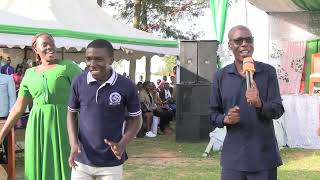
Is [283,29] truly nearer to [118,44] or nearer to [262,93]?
[118,44]

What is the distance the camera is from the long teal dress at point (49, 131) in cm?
414

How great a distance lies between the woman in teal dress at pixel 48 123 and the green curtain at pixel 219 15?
732 centimetres

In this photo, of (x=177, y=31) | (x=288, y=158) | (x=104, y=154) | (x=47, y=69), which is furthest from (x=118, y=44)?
(x=177, y=31)

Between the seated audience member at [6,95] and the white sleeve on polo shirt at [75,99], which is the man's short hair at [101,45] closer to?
the white sleeve on polo shirt at [75,99]

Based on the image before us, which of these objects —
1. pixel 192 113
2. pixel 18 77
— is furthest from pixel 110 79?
pixel 192 113

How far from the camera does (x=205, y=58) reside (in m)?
12.6

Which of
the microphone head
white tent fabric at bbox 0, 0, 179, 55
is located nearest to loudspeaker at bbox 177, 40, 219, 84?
white tent fabric at bbox 0, 0, 179, 55

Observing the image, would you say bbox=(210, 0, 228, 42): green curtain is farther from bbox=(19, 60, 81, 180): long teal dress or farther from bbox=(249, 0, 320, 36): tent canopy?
bbox=(19, 60, 81, 180): long teal dress

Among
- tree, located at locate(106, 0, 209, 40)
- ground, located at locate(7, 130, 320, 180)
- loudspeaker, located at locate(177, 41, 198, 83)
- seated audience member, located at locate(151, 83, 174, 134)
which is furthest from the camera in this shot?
tree, located at locate(106, 0, 209, 40)

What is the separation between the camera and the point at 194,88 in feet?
40.4

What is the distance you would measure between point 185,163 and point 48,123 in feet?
17.0

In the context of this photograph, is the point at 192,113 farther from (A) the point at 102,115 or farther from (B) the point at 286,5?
(A) the point at 102,115

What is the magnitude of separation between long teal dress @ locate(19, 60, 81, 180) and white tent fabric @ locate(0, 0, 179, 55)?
499 cm

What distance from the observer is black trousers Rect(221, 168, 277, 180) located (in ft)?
10.6
